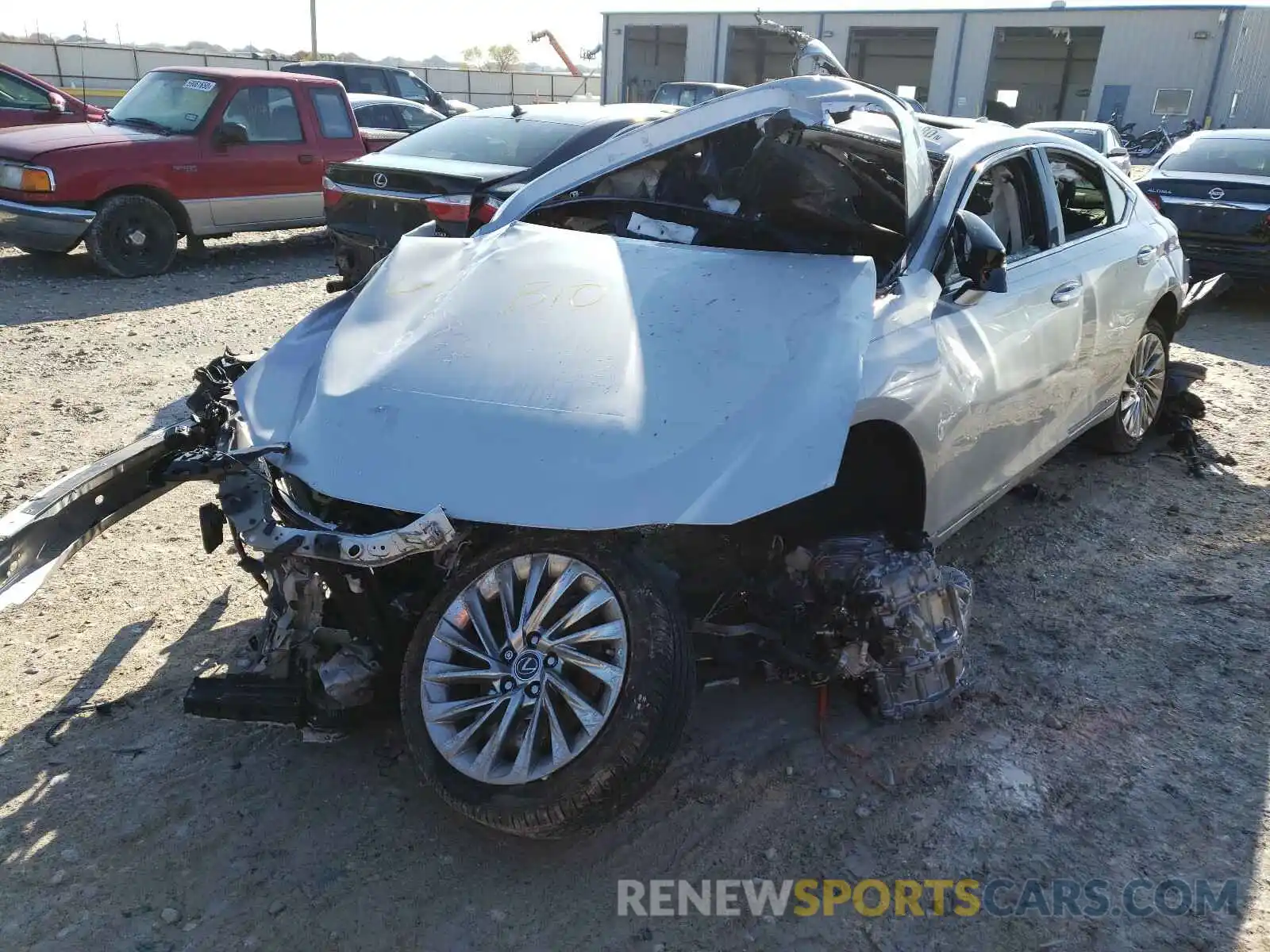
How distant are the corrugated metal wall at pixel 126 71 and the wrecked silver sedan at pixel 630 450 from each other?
27780mm

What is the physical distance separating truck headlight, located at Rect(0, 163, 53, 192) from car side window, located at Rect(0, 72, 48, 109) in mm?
3796

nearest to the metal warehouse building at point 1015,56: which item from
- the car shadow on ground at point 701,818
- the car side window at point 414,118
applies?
the car side window at point 414,118

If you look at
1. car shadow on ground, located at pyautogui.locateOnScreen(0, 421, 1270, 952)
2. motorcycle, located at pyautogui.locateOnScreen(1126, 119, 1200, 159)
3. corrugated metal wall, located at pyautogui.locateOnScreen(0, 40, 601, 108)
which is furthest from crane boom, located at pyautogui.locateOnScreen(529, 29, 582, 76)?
car shadow on ground, located at pyautogui.locateOnScreen(0, 421, 1270, 952)

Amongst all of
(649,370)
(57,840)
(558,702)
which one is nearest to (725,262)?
(649,370)

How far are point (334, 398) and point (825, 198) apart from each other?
1855 mm

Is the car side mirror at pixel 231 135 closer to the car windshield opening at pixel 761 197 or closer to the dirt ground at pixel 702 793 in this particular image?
the dirt ground at pixel 702 793

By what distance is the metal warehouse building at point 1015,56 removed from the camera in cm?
3228

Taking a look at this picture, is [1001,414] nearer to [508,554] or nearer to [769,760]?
[769,760]

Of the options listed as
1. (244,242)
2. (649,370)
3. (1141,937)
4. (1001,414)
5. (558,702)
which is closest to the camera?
(1141,937)

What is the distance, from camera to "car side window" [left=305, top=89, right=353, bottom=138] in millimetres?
10711

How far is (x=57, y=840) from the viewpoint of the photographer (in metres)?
2.67

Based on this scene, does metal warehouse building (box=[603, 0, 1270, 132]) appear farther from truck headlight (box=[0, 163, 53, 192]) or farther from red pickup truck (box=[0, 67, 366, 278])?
truck headlight (box=[0, 163, 53, 192])

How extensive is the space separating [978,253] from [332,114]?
30.2ft

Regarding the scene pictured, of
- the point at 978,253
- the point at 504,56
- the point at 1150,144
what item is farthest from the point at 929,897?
the point at 504,56
